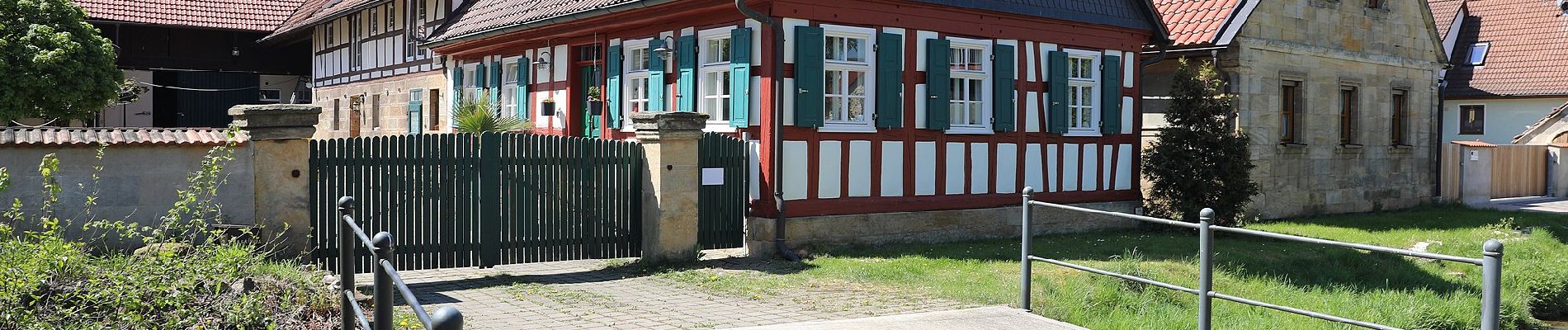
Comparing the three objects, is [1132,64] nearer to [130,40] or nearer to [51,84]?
[51,84]

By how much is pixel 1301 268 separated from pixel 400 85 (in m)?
18.3

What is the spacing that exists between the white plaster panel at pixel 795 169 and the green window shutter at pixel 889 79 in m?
1.00

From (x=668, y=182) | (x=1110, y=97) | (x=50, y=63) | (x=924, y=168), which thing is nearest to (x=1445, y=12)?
(x=1110, y=97)

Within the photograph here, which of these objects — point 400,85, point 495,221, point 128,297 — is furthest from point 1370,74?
point 128,297

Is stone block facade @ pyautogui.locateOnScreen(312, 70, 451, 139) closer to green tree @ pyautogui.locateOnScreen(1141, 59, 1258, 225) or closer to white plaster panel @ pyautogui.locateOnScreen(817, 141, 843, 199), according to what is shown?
white plaster panel @ pyautogui.locateOnScreen(817, 141, 843, 199)

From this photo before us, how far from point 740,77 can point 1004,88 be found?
11.2 feet

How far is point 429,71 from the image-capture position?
24.4 meters

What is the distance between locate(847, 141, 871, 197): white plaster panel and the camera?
13578 mm

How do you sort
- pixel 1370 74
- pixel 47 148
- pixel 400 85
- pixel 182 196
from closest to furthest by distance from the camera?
1. pixel 182 196
2. pixel 47 148
3. pixel 1370 74
4. pixel 400 85

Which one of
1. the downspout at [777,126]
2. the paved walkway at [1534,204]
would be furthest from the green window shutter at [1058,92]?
the paved walkway at [1534,204]

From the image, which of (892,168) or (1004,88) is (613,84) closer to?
(892,168)

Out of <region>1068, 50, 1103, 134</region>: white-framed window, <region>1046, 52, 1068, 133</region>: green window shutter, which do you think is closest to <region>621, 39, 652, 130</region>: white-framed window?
<region>1046, 52, 1068, 133</region>: green window shutter

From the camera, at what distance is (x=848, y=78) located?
13.5 meters

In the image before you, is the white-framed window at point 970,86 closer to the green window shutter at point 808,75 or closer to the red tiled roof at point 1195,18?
the green window shutter at point 808,75
